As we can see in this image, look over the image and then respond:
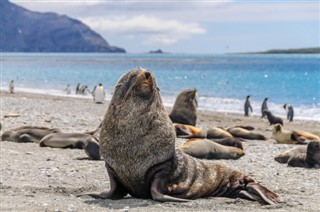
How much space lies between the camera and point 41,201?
673 cm

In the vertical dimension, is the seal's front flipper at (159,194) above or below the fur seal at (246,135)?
above

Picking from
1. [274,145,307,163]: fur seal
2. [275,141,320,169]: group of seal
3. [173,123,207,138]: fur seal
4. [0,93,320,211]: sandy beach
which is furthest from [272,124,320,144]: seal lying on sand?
[275,141,320,169]: group of seal

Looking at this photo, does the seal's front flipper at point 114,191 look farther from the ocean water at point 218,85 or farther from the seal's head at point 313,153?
the ocean water at point 218,85

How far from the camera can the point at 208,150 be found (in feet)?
38.7

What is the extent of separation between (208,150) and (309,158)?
183 cm

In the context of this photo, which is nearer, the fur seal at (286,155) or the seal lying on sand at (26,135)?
the fur seal at (286,155)

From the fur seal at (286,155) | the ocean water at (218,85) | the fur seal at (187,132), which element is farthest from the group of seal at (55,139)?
the ocean water at (218,85)

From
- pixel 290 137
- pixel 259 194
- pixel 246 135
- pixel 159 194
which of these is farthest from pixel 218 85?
pixel 159 194

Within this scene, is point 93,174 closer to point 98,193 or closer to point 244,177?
point 98,193

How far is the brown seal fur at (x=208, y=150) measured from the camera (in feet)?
38.3

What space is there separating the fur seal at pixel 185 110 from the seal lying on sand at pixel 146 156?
9593 millimetres

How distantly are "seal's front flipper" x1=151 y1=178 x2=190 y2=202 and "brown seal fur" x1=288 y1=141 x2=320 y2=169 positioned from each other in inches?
184

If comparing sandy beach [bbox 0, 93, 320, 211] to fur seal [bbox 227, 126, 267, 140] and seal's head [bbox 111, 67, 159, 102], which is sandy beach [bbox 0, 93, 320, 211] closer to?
seal's head [bbox 111, 67, 159, 102]

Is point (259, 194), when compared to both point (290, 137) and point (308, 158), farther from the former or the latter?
point (290, 137)
